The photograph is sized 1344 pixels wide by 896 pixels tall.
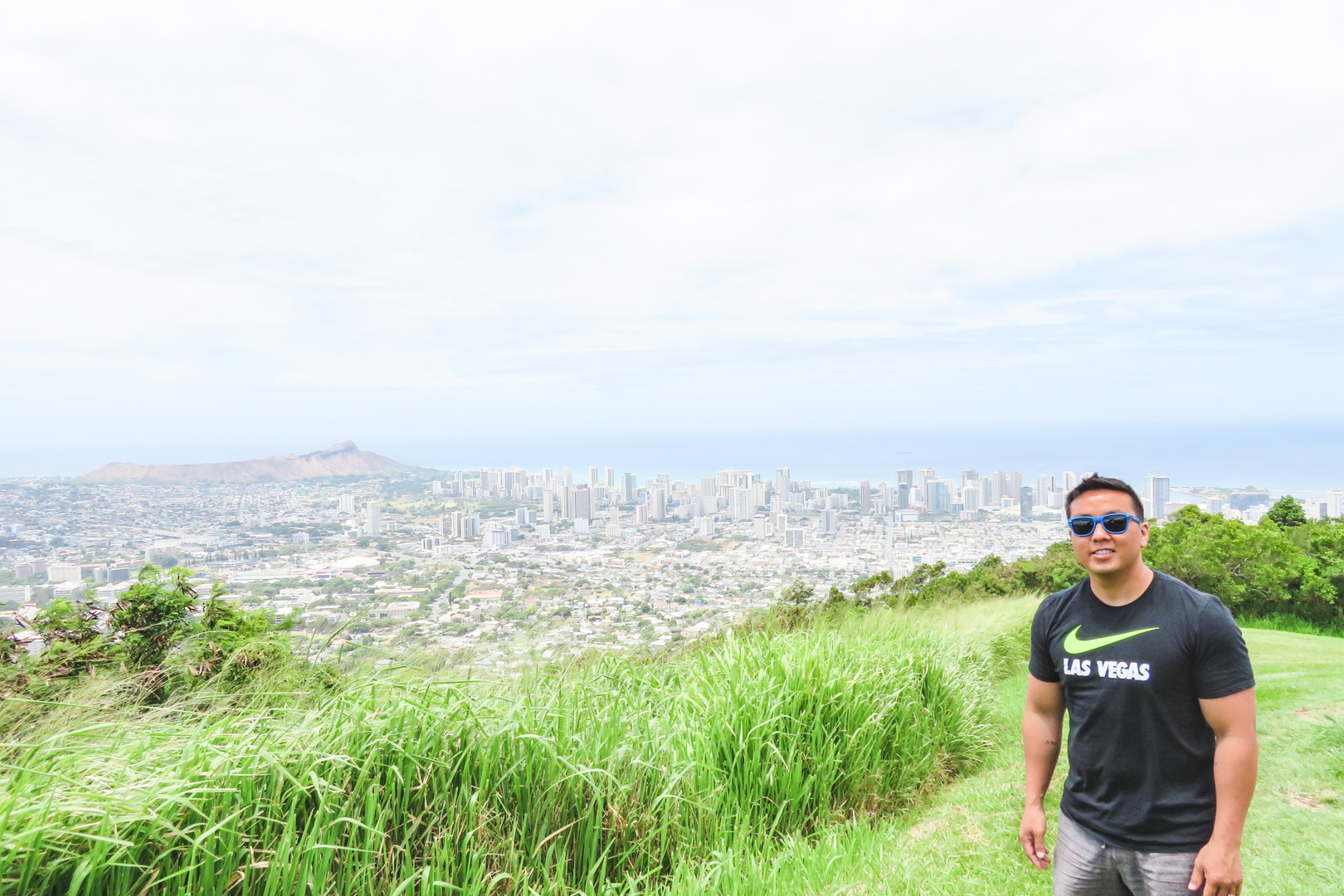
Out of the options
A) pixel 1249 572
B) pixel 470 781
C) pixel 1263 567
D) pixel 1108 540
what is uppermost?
Answer: pixel 1108 540

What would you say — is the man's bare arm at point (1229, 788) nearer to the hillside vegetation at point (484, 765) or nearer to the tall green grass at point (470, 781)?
the hillside vegetation at point (484, 765)

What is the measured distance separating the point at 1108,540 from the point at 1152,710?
1.57 ft

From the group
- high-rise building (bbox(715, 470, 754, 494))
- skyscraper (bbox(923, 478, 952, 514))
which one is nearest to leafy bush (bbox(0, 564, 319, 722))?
high-rise building (bbox(715, 470, 754, 494))

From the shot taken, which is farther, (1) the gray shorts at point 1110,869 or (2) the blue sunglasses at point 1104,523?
(2) the blue sunglasses at point 1104,523

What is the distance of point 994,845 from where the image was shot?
3.66 meters

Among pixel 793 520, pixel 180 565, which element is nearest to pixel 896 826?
pixel 180 565

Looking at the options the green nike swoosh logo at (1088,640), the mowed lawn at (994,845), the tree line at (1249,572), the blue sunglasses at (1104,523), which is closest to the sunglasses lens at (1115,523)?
the blue sunglasses at (1104,523)

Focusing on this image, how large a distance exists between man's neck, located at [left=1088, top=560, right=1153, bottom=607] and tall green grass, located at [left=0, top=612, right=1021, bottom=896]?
214cm

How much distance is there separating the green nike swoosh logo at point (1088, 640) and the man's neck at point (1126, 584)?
0.10m

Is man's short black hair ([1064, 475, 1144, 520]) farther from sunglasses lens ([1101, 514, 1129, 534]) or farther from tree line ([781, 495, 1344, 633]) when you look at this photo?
tree line ([781, 495, 1344, 633])

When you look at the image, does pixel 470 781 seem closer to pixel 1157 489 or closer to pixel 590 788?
pixel 590 788

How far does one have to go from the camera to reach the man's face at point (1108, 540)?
2016 mm

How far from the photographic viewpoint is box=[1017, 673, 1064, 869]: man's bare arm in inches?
88.5

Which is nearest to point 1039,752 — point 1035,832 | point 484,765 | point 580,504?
point 1035,832
